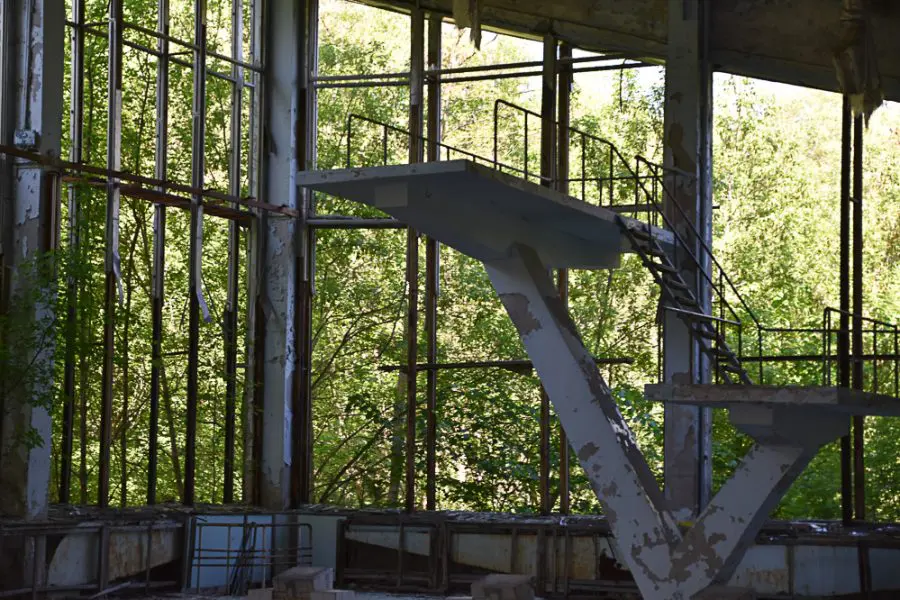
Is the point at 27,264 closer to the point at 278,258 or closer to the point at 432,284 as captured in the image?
the point at 278,258

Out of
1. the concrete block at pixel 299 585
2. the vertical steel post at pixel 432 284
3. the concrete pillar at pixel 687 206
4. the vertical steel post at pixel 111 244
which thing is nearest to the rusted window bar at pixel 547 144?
the vertical steel post at pixel 432 284

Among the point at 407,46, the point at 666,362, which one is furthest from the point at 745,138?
the point at 666,362

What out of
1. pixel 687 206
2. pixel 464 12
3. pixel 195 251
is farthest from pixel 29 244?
pixel 687 206

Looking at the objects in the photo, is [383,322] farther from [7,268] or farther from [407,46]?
[7,268]

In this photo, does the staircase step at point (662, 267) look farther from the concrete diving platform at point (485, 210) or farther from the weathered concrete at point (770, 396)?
the weathered concrete at point (770, 396)

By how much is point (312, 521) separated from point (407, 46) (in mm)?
7112

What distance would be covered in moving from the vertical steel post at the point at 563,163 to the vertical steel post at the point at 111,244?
5.66 metres

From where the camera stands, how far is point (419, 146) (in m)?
18.7

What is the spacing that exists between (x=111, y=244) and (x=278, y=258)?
3.18 m

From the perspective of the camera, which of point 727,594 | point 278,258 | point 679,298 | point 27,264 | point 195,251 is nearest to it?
point 727,594

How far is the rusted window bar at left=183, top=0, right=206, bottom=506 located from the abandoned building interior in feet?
0.14

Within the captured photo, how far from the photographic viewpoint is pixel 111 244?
16.5 meters

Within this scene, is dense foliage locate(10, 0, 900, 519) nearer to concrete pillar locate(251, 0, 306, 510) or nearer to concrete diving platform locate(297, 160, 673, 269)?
concrete pillar locate(251, 0, 306, 510)

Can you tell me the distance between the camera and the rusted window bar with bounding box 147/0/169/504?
17.1m
